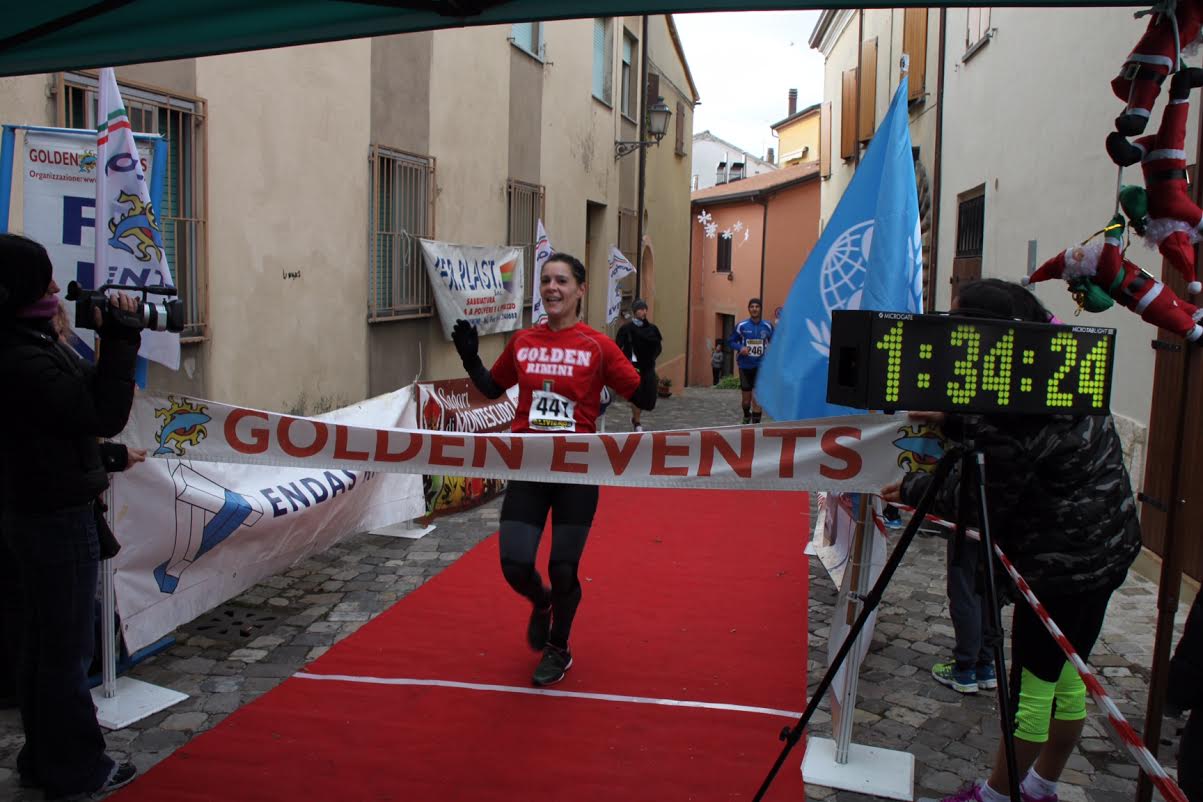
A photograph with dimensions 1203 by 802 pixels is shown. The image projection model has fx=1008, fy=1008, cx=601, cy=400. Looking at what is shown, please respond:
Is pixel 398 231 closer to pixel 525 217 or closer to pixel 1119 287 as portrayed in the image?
pixel 525 217

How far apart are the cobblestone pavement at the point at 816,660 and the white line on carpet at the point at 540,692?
21 cm

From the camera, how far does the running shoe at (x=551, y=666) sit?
4.52 meters

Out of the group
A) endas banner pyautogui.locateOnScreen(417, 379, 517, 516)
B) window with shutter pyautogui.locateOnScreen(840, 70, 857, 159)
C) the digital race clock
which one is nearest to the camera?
the digital race clock

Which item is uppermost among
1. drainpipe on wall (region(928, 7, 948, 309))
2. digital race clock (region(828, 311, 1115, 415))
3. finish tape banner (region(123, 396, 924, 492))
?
drainpipe on wall (region(928, 7, 948, 309))

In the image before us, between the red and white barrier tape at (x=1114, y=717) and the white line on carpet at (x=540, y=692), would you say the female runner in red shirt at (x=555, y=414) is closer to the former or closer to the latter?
the white line on carpet at (x=540, y=692)

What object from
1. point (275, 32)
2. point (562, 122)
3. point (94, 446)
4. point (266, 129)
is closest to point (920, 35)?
point (562, 122)

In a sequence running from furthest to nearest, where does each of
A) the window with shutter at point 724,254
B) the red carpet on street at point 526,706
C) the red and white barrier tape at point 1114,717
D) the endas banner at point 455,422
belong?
the window with shutter at point 724,254, the endas banner at point 455,422, the red carpet on street at point 526,706, the red and white barrier tape at point 1114,717

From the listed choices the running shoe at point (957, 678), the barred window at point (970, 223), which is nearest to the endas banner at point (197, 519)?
the running shoe at point (957, 678)

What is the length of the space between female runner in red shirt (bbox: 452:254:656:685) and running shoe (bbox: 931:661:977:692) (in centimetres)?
175

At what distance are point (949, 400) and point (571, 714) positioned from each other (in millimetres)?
2264

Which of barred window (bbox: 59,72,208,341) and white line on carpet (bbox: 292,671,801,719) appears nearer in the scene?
white line on carpet (bbox: 292,671,801,719)

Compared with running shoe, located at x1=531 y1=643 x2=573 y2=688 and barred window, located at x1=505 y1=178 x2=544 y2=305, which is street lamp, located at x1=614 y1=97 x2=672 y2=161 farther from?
running shoe, located at x1=531 y1=643 x2=573 y2=688

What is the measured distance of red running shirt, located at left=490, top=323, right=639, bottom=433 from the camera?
4.44 m

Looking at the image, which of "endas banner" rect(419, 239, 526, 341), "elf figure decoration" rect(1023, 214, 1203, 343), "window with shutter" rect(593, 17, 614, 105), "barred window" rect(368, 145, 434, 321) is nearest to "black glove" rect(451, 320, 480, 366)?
"elf figure decoration" rect(1023, 214, 1203, 343)
